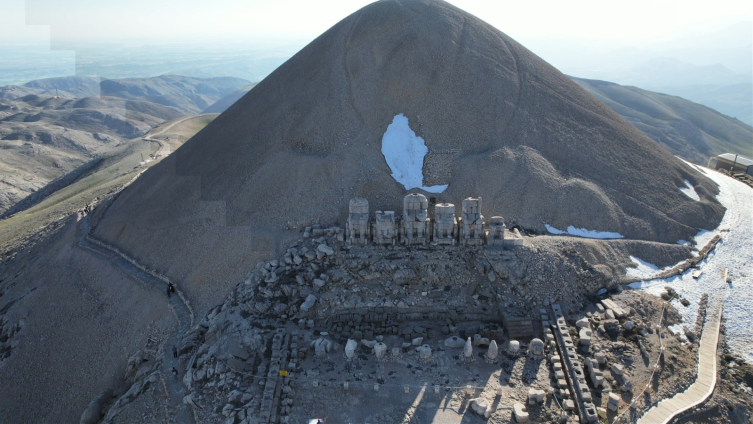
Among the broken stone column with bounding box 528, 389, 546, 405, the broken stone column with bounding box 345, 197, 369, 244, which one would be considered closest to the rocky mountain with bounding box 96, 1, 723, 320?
the broken stone column with bounding box 345, 197, 369, 244

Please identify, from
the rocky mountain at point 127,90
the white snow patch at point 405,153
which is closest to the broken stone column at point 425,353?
the white snow patch at point 405,153

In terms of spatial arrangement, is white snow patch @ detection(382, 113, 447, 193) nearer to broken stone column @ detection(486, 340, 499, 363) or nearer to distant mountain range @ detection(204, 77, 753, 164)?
broken stone column @ detection(486, 340, 499, 363)

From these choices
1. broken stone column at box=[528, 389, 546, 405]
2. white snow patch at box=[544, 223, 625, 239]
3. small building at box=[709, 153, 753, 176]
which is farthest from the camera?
small building at box=[709, 153, 753, 176]

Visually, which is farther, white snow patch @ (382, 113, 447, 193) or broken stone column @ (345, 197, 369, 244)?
white snow patch @ (382, 113, 447, 193)

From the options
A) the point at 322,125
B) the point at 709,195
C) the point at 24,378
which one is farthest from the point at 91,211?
the point at 709,195

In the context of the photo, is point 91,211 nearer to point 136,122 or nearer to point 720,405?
point 720,405

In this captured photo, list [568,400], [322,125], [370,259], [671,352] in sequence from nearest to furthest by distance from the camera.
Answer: [568,400] < [671,352] < [370,259] < [322,125]
